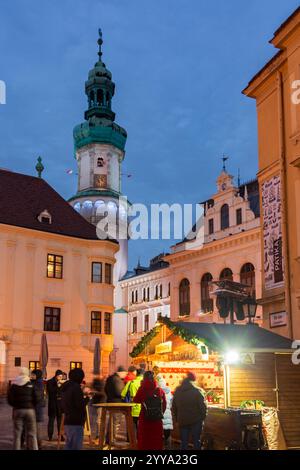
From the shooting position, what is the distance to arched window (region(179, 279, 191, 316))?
50000mm

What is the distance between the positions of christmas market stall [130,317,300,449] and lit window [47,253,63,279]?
2118cm

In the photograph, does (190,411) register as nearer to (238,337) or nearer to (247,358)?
(247,358)

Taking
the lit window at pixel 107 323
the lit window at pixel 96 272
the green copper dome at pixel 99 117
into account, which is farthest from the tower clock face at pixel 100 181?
the lit window at pixel 107 323

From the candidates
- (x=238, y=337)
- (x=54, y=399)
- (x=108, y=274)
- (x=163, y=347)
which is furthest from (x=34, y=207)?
(x=238, y=337)

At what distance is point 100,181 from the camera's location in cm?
6931

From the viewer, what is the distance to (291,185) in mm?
19281

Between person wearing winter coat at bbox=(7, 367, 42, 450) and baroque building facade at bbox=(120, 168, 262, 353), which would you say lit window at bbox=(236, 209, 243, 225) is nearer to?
baroque building facade at bbox=(120, 168, 262, 353)

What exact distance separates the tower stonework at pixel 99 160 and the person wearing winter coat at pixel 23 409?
178 feet

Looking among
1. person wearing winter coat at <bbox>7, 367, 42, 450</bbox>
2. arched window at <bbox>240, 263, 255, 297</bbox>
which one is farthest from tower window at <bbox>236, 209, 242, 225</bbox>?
person wearing winter coat at <bbox>7, 367, 42, 450</bbox>

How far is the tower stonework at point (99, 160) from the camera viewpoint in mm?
68188

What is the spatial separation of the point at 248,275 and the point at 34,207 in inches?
587

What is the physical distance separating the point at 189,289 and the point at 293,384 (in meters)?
34.3

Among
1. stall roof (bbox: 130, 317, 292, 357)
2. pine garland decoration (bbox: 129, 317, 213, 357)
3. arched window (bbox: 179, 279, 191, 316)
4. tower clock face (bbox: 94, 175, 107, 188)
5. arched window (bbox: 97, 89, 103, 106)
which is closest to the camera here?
stall roof (bbox: 130, 317, 292, 357)
